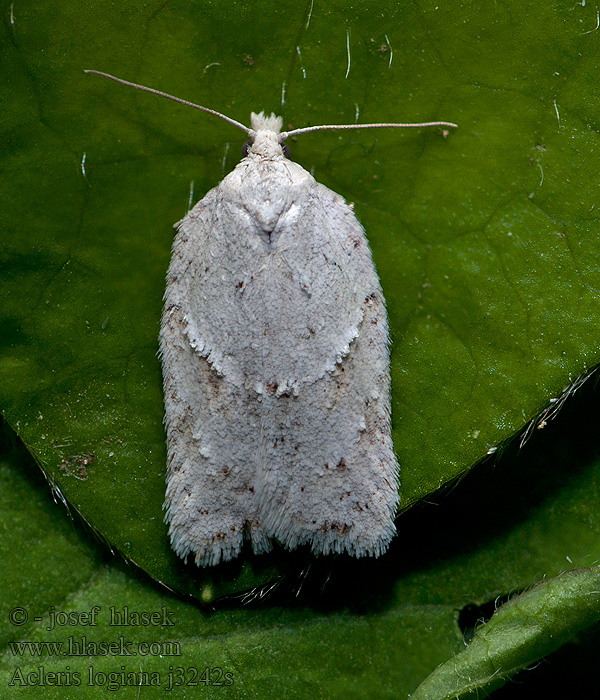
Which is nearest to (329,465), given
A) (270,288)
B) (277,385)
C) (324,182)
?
(277,385)

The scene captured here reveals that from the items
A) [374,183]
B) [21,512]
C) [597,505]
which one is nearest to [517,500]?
[597,505]

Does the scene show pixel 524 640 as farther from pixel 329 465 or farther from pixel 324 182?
pixel 324 182

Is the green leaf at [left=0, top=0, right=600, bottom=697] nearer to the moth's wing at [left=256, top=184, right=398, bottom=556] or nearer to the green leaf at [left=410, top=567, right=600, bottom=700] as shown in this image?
the moth's wing at [left=256, top=184, right=398, bottom=556]

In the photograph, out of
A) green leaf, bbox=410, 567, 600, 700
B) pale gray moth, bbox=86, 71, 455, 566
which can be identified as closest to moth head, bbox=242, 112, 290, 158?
pale gray moth, bbox=86, 71, 455, 566

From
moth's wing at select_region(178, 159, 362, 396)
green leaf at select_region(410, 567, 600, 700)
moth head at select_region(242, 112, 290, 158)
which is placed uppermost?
moth head at select_region(242, 112, 290, 158)

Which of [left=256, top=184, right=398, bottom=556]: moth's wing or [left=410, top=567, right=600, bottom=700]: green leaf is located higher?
[left=256, top=184, right=398, bottom=556]: moth's wing

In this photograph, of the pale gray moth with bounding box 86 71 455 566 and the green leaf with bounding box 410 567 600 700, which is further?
the pale gray moth with bounding box 86 71 455 566

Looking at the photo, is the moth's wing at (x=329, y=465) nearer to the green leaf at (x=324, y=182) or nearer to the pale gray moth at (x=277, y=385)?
the pale gray moth at (x=277, y=385)

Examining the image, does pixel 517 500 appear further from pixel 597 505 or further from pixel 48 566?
pixel 48 566
